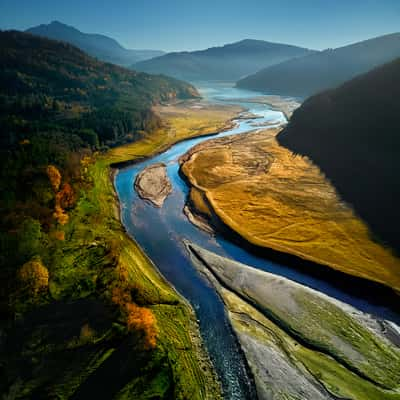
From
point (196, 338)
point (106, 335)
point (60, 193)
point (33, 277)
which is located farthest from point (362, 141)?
point (33, 277)

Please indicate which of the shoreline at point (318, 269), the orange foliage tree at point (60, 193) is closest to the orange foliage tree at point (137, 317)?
the orange foliage tree at point (60, 193)

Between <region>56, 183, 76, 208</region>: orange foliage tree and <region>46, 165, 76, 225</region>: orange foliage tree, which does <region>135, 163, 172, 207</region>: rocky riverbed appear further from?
<region>46, 165, 76, 225</region>: orange foliage tree

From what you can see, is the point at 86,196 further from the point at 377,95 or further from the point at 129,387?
the point at 377,95

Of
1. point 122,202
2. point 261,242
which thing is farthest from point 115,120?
point 261,242

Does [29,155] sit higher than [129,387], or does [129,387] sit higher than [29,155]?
[29,155]

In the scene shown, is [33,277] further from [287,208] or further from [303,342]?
[287,208]

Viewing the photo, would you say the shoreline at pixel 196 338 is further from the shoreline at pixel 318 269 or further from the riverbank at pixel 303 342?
the shoreline at pixel 318 269

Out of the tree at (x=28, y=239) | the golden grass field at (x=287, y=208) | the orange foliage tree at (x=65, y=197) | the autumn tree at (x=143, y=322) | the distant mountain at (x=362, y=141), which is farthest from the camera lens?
the distant mountain at (x=362, y=141)
